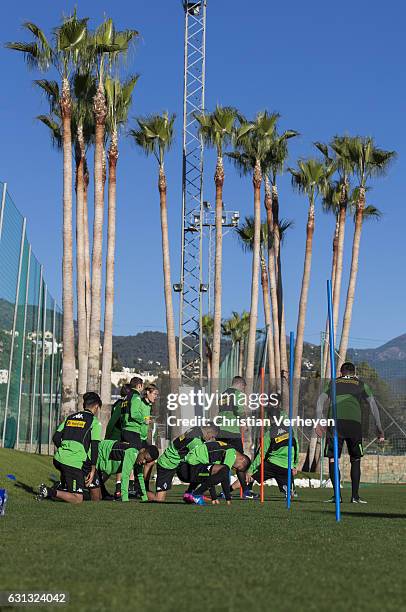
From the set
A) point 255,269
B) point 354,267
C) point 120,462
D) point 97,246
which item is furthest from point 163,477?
point 354,267

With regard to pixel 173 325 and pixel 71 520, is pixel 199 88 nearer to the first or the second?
pixel 173 325

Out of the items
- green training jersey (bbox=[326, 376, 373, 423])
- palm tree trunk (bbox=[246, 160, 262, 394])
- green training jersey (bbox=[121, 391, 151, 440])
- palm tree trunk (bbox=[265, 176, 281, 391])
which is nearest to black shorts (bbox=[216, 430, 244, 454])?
green training jersey (bbox=[121, 391, 151, 440])

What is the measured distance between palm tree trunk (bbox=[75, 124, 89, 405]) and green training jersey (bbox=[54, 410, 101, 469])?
14231mm

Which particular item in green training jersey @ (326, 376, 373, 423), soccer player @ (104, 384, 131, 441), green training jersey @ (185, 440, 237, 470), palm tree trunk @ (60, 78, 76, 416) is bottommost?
green training jersey @ (185, 440, 237, 470)

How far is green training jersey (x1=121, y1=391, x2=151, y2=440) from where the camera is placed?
53.6 feet

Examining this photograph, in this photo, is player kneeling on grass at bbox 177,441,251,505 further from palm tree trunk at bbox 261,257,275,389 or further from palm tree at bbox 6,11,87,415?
palm tree trunk at bbox 261,257,275,389

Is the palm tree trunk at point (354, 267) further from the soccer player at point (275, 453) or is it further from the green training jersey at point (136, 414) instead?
the green training jersey at point (136, 414)

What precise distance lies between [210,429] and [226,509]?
2147mm

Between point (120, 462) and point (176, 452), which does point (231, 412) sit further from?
point (120, 462)

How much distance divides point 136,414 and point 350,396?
3.33 m

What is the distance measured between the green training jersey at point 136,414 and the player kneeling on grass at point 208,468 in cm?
96

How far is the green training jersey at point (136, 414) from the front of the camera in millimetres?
16328

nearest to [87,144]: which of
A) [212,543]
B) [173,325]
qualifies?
[173,325]

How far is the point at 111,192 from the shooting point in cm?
3158
